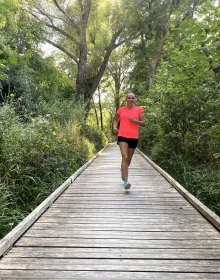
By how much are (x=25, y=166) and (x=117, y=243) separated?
3.48 meters

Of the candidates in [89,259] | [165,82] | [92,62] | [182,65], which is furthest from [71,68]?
[89,259]

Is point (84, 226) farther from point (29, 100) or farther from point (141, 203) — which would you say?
point (29, 100)

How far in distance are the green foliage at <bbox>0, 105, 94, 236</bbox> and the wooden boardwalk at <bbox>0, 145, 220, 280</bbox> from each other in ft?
2.02

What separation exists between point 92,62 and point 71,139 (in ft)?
55.0

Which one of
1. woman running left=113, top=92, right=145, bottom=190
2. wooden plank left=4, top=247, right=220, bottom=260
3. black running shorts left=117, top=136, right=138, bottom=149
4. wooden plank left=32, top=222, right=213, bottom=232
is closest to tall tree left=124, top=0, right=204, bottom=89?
woman running left=113, top=92, right=145, bottom=190

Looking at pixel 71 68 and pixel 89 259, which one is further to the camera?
pixel 71 68

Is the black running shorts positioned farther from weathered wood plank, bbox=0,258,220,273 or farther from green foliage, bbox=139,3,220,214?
weathered wood plank, bbox=0,258,220,273

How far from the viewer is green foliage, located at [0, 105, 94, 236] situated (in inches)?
191

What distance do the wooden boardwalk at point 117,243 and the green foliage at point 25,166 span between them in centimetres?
62

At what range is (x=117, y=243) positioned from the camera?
3141 millimetres

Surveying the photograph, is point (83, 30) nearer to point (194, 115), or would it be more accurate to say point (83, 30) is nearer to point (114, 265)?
point (194, 115)

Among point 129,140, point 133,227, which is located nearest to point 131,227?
point 133,227

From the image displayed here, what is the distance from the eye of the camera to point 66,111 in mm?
14156

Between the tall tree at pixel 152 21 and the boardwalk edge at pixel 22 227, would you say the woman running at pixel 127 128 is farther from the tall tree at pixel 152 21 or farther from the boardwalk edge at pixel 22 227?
the tall tree at pixel 152 21
